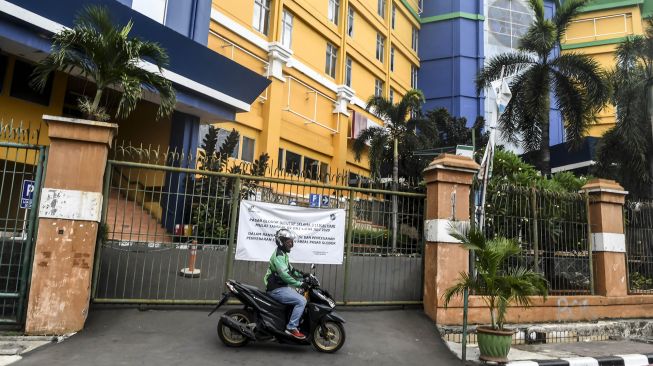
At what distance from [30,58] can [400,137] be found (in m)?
16.3

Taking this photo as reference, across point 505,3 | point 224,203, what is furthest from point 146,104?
point 505,3

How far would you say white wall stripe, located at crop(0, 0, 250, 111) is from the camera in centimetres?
937

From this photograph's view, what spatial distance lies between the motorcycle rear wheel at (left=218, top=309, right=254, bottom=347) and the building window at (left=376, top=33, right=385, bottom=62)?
88.0ft

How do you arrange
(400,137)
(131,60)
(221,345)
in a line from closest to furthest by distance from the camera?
(221,345), (131,60), (400,137)

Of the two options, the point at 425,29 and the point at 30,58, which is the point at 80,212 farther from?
the point at 425,29

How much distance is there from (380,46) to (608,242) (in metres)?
24.3

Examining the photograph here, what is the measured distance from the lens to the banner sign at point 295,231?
24.3 ft

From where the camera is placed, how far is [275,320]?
6000mm

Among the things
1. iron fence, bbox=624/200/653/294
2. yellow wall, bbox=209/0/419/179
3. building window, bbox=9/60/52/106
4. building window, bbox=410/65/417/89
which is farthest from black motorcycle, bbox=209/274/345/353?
building window, bbox=410/65/417/89

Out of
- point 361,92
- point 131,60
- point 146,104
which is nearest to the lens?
point 131,60

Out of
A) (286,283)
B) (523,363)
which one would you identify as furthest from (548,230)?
(286,283)

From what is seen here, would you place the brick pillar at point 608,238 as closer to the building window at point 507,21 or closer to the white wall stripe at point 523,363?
the white wall stripe at point 523,363

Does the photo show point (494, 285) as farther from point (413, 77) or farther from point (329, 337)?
point (413, 77)

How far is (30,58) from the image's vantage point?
10.8 meters
